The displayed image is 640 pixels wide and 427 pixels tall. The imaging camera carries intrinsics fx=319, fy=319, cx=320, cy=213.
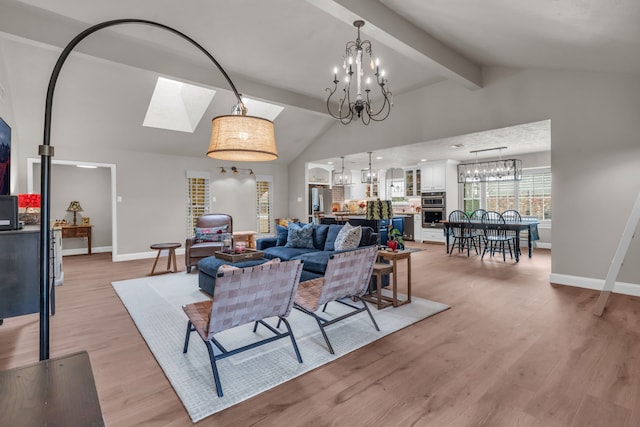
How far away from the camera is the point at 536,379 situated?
220 centimetres

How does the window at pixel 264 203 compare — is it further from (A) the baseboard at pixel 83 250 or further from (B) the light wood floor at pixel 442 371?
(B) the light wood floor at pixel 442 371

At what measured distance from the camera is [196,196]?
806 centimetres

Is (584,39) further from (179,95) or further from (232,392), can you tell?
(179,95)

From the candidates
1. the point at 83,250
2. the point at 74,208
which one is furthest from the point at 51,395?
the point at 83,250

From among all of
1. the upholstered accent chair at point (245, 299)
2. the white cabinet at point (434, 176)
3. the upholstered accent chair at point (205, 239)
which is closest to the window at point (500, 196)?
the white cabinet at point (434, 176)

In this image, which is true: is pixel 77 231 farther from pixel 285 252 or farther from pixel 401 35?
pixel 401 35

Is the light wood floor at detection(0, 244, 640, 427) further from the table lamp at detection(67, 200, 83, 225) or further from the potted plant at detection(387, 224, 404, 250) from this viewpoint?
the table lamp at detection(67, 200, 83, 225)

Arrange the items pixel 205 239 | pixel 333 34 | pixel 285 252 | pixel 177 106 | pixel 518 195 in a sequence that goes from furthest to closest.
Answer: pixel 518 195 < pixel 177 106 < pixel 205 239 < pixel 285 252 < pixel 333 34

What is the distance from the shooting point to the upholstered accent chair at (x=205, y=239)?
539 centimetres

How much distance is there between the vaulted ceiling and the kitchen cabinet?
457cm

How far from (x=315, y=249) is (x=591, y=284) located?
12.4ft

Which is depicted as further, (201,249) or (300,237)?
(201,249)

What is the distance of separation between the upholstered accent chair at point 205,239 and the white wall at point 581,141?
185 inches

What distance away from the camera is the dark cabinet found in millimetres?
2441
